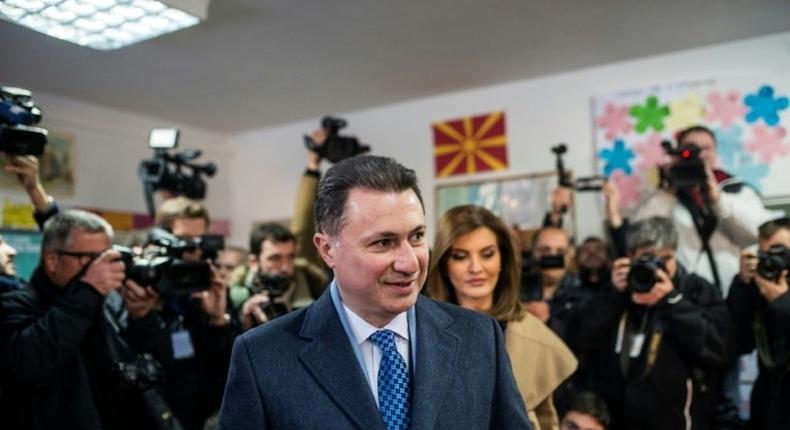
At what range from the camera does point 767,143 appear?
391 centimetres

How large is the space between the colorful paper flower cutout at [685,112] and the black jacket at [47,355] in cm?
323

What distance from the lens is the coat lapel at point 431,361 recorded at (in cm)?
130

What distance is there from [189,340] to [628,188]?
8.73 feet

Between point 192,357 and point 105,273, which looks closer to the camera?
point 105,273

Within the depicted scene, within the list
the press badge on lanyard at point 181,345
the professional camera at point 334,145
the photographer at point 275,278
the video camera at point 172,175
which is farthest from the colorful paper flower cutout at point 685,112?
the press badge on lanyard at point 181,345

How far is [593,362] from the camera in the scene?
→ 10.4 feet

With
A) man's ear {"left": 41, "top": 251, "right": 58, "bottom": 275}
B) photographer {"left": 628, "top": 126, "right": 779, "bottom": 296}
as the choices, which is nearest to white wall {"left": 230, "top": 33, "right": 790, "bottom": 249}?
photographer {"left": 628, "top": 126, "right": 779, "bottom": 296}

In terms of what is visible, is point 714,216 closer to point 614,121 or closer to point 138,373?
point 614,121

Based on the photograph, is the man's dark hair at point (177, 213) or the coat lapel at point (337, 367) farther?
the man's dark hair at point (177, 213)

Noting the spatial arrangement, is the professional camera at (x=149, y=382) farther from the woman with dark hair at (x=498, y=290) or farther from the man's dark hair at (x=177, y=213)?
the woman with dark hair at (x=498, y=290)

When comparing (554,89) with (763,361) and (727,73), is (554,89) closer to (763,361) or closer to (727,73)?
(727,73)

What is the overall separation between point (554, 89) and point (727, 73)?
1000mm

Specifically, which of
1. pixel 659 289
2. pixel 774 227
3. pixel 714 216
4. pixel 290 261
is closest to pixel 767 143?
pixel 714 216

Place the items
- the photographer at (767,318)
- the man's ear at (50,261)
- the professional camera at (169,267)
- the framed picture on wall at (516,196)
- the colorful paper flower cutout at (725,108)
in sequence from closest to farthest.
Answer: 1. the man's ear at (50,261)
2. the professional camera at (169,267)
3. the photographer at (767,318)
4. the colorful paper flower cutout at (725,108)
5. the framed picture on wall at (516,196)
